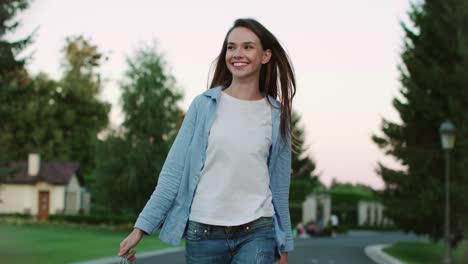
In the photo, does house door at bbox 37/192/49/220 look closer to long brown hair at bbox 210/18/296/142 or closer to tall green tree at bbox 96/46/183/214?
tall green tree at bbox 96/46/183/214

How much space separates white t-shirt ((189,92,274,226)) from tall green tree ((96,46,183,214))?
126 ft

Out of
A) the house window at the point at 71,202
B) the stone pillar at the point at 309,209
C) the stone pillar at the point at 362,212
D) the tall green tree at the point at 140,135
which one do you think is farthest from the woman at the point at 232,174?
the stone pillar at the point at 362,212

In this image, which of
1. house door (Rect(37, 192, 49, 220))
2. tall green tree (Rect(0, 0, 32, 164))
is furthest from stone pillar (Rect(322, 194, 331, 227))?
tall green tree (Rect(0, 0, 32, 164))

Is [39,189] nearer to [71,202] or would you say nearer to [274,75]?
[71,202]

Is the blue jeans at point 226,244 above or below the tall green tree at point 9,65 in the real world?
below

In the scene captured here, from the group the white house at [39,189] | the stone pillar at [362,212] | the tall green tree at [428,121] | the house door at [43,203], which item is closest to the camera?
the tall green tree at [428,121]

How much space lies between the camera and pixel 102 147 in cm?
4231

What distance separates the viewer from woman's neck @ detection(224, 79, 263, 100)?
147 inches

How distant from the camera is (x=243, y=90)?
3736 millimetres

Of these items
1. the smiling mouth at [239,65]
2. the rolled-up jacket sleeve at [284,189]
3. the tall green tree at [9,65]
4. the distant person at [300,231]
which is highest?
the tall green tree at [9,65]

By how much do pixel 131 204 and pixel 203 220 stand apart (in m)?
40.2

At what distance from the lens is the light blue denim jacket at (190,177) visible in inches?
135

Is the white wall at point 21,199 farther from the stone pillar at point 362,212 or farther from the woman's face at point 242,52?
the woman's face at point 242,52

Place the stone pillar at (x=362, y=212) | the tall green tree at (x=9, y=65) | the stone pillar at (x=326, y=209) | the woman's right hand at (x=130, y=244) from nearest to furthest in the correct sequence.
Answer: the woman's right hand at (x=130, y=244)
the tall green tree at (x=9, y=65)
the stone pillar at (x=326, y=209)
the stone pillar at (x=362, y=212)
